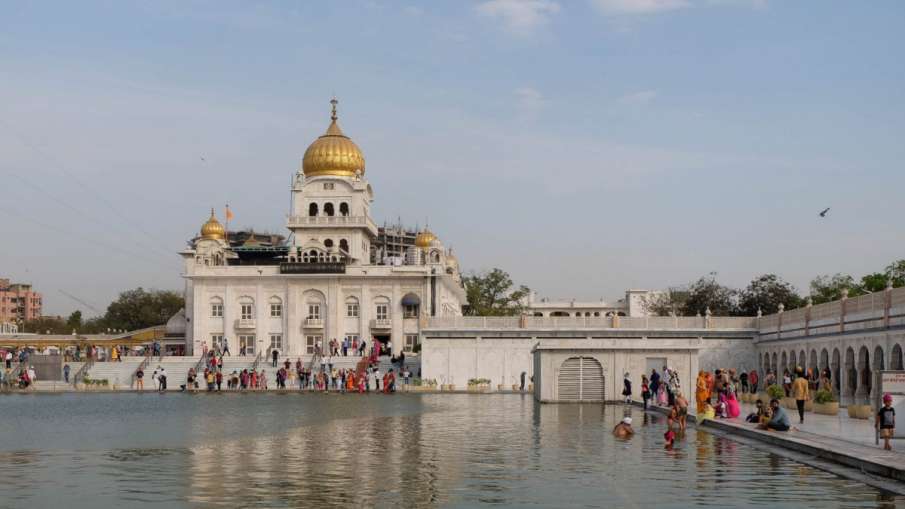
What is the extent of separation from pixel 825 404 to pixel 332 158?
210 feet

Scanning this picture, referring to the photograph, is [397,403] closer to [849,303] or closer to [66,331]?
[849,303]

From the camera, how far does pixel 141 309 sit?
143 metres

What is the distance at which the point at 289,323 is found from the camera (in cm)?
8744

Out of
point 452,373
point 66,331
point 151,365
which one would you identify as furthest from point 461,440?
point 66,331

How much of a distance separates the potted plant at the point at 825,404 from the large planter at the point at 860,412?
1723 millimetres

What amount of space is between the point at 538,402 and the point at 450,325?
77.0 ft

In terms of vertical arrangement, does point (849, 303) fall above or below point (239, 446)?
above

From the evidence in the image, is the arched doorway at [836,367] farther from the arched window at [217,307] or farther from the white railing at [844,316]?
the arched window at [217,307]

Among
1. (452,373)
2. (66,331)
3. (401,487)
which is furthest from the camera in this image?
(66,331)

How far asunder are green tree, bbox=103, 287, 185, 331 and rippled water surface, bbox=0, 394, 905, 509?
105450 mm

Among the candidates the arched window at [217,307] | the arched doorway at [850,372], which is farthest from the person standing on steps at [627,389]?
the arched window at [217,307]

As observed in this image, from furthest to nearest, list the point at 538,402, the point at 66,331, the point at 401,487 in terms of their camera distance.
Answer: the point at 66,331 → the point at 538,402 → the point at 401,487

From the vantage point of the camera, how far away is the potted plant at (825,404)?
118 ft

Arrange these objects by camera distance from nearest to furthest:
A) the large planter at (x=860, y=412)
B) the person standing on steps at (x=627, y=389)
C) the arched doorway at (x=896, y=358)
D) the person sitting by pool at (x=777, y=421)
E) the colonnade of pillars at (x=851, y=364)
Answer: the person sitting by pool at (x=777, y=421)
the large planter at (x=860, y=412)
the person standing on steps at (x=627, y=389)
the arched doorway at (x=896, y=358)
the colonnade of pillars at (x=851, y=364)
